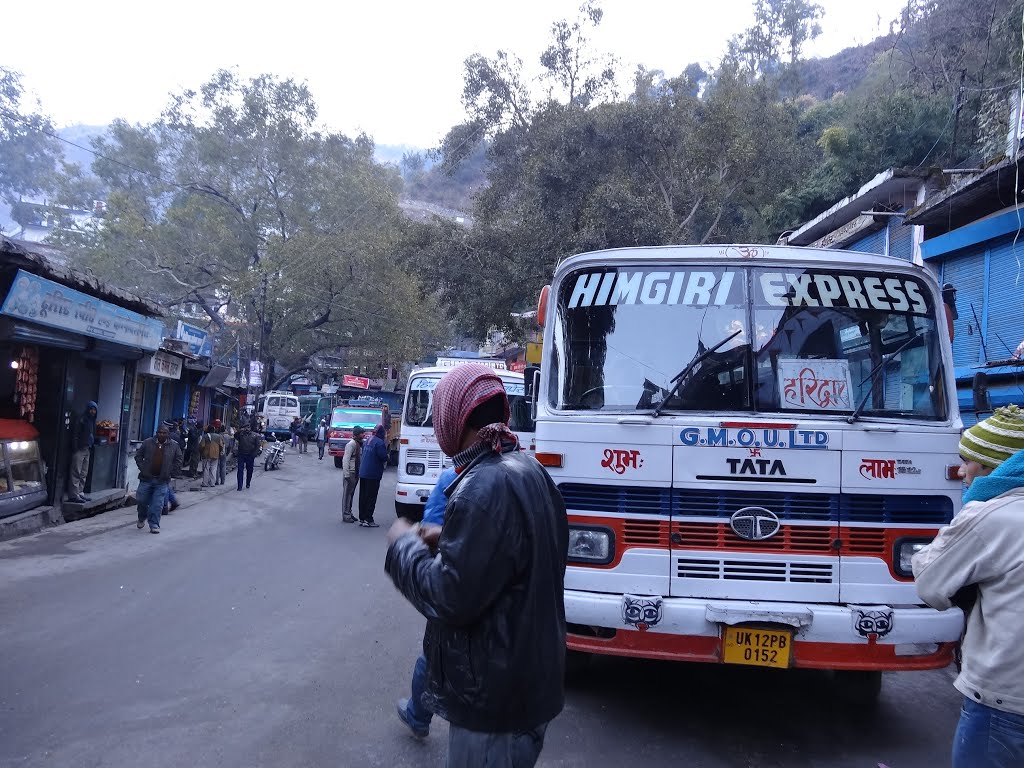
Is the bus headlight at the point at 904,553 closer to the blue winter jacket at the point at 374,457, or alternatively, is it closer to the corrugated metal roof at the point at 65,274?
the corrugated metal roof at the point at 65,274

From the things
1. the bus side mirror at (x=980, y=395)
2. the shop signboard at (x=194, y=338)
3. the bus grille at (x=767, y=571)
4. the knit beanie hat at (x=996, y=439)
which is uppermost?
the shop signboard at (x=194, y=338)

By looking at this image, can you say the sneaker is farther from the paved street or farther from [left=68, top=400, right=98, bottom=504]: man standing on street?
[left=68, top=400, right=98, bottom=504]: man standing on street

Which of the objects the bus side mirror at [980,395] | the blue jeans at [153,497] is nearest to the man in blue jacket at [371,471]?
the blue jeans at [153,497]

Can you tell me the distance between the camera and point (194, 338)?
68.8 feet

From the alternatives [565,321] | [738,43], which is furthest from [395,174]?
[565,321]

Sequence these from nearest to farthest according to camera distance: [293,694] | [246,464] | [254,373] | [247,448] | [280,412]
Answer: [293,694] → [247,448] → [246,464] → [254,373] → [280,412]

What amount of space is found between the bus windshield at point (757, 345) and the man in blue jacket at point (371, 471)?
8687 mm

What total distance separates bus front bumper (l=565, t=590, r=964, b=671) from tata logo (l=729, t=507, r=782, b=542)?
37 centimetres

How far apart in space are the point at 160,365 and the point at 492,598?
16.9 m

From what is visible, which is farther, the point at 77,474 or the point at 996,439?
the point at 77,474

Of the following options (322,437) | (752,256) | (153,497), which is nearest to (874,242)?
(752,256)

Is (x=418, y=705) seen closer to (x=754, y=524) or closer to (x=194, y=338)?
(x=754, y=524)

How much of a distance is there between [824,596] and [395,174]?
46310 millimetres

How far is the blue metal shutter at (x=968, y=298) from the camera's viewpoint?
11.0m
